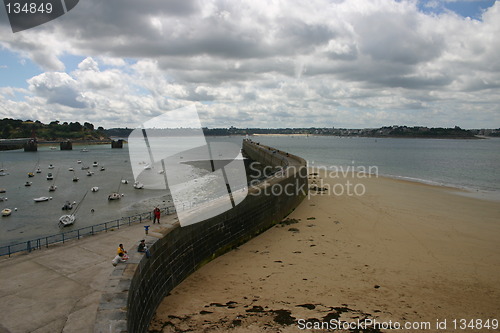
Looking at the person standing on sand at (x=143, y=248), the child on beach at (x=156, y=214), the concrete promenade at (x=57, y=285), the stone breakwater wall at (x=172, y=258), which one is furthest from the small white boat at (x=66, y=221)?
the person standing on sand at (x=143, y=248)

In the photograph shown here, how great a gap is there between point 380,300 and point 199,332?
6053 mm

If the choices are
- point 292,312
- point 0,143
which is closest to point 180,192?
point 292,312

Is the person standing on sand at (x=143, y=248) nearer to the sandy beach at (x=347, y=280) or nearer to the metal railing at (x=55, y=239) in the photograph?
the sandy beach at (x=347, y=280)

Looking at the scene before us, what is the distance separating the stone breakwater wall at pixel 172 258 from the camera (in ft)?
23.3

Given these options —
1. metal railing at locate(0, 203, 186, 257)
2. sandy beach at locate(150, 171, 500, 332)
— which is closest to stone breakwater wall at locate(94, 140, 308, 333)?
sandy beach at locate(150, 171, 500, 332)

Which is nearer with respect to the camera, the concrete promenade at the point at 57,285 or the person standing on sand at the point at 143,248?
the concrete promenade at the point at 57,285

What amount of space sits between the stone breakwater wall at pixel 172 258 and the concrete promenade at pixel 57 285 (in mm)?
821

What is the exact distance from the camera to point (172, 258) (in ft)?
36.2

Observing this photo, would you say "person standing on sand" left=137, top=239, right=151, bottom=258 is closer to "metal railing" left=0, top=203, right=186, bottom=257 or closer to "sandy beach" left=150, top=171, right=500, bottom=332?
"sandy beach" left=150, top=171, right=500, bottom=332

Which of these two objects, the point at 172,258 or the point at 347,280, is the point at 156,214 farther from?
the point at 347,280

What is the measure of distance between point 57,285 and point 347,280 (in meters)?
9.69

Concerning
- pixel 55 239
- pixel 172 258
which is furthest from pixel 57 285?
pixel 55 239

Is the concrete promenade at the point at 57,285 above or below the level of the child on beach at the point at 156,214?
below

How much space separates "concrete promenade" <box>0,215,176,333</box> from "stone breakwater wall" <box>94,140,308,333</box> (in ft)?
2.69
